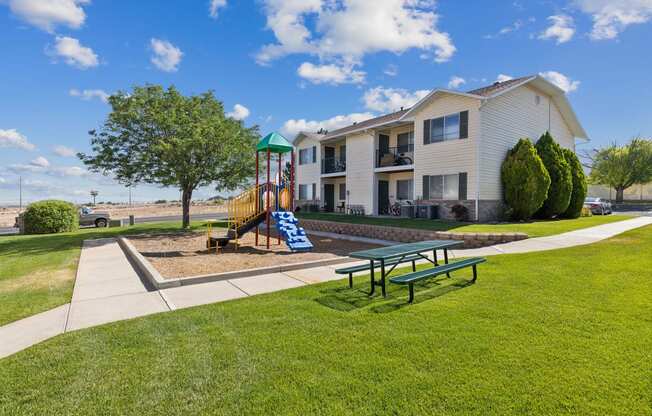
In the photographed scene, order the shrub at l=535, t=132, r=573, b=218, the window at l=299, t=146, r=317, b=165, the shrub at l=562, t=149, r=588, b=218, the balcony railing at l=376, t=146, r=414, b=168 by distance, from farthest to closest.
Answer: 1. the window at l=299, t=146, r=317, b=165
2. the balcony railing at l=376, t=146, r=414, b=168
3. the shrub at l=562, t=149, r=588, b=218
4. the shrub at l=535, t=132, r=573, b=218

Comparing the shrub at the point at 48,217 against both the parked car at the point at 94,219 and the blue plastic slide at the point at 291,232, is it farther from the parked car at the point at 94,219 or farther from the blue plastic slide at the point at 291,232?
the blue plastic slide at the point at 291,232

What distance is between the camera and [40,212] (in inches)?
715

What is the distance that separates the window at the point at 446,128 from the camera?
17.0 m

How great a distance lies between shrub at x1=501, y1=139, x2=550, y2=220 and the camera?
1627 cm

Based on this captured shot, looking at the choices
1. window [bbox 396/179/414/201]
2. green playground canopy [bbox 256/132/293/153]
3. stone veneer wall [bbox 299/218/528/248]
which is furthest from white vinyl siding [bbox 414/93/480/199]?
green playground canopy [bbox 256/132/293/153]

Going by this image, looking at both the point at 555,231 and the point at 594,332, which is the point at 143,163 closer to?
the point at 594,332

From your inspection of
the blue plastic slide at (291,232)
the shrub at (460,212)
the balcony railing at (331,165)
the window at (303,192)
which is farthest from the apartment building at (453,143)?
the blue plastic slide at (291,232)

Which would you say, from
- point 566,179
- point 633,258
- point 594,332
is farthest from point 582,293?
point 566,179

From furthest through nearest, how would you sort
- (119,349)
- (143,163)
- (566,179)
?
(566,179) < (143,163) < (119,349)

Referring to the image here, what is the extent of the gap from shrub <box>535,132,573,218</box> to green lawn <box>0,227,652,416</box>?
14395 mm

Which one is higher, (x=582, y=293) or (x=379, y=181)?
(x=379, y=181)

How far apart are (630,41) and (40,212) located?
108 ft

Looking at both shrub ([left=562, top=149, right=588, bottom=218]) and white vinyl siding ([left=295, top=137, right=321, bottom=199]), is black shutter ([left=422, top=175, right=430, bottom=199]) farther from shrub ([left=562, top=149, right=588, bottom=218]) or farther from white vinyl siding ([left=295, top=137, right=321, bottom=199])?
white vinyl siding ([left=295, top=137, right=321, bottom=199])

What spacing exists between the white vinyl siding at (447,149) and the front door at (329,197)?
32.7 feet
